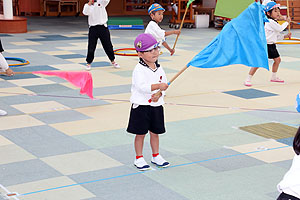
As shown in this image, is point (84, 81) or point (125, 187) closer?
point (125, 187)

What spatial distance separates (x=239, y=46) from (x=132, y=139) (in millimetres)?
2554

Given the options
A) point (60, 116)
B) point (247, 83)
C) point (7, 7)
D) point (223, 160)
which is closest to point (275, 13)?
point (247, 83)

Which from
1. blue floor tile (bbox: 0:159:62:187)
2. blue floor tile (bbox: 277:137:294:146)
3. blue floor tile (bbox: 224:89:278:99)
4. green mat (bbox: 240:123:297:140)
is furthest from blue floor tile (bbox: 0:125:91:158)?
blue floor tile (bbox: 224:89:278:99)

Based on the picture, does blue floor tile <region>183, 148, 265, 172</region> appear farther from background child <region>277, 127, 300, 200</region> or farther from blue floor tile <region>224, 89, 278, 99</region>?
blue floor tile <region>224, 89, 278, 99</region>

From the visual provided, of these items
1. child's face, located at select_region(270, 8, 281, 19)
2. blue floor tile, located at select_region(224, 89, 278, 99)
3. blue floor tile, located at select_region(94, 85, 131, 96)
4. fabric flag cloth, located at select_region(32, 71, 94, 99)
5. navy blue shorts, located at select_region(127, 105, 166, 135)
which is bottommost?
blue floor tile, located at select_region(94, 85, 131, 96)

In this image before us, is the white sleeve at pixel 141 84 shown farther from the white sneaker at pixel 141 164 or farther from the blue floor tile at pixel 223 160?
the blue floor tile at pixel 223 160

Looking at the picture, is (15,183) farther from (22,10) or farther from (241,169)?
(22,10)

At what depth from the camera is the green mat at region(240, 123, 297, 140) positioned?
7.82 metres

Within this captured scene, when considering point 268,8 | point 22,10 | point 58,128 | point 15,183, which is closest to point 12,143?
point 58,128

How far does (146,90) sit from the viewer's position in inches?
237

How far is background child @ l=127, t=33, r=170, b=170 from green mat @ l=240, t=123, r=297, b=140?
87.3 inches

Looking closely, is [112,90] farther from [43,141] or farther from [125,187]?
[125,187]

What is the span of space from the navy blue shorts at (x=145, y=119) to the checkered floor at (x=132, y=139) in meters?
0.50

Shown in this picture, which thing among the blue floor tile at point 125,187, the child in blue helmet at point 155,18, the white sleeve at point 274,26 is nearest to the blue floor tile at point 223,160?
the blue floor tile at point 125,187
